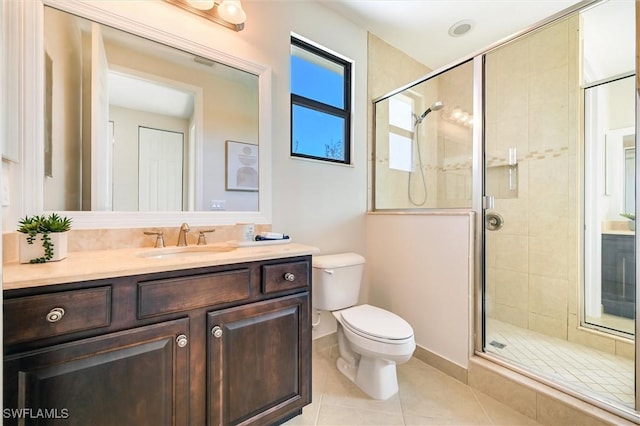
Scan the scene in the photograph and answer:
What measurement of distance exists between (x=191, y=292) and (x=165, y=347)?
20 cm

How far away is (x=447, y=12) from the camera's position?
2.07m

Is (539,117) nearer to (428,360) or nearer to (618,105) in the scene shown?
Answer: (618,105)

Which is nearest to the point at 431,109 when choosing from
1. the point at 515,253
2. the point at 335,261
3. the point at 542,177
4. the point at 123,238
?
the point at 542,177

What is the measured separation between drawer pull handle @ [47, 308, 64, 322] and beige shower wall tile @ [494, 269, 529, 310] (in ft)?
8.68

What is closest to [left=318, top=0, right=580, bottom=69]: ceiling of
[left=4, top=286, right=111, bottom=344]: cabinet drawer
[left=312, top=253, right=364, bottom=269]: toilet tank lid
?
[left=312, top=253, right=364, bottom=269]: toilet tank lid

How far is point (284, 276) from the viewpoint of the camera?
1.24 metres

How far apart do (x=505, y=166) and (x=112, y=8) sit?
278cm

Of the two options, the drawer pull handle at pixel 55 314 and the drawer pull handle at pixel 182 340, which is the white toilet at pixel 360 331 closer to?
the drawer pull handle at pixel 182 340

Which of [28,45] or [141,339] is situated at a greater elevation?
[28,45]

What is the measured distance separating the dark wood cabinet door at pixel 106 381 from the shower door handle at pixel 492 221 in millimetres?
1732

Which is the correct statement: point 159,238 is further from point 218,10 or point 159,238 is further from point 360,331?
point 218,10

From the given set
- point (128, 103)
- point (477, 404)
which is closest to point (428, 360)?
point (477, 404)

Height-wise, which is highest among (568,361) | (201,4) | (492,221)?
(201,4)

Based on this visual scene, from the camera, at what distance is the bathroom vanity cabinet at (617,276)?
1.78 metres
